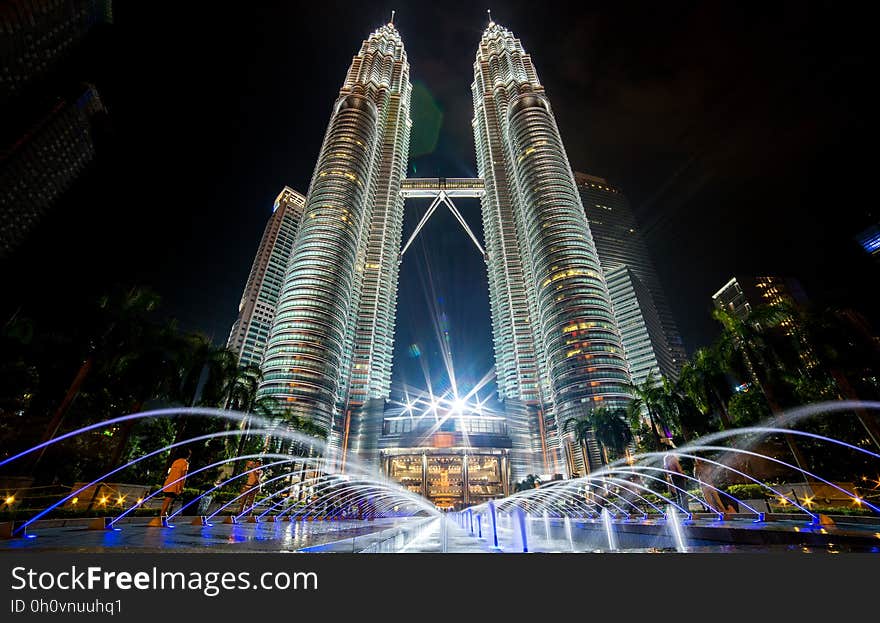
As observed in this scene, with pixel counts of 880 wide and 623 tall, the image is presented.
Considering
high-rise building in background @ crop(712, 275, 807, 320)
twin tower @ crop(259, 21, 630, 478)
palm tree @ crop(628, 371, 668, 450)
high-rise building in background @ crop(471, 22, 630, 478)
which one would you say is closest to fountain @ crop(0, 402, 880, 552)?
palm tree @ crop(628, 371, 668, 450)

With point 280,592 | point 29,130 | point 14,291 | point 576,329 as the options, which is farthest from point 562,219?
point 29,130

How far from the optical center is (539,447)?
137 metres

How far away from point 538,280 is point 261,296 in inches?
5257

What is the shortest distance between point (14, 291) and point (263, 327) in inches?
6378

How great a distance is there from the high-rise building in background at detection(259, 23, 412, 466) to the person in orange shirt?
82.5 metres

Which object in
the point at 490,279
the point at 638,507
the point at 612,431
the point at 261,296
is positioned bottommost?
the point at 638,507

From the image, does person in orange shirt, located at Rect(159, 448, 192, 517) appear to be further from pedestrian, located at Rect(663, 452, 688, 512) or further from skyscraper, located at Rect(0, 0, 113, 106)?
skyscraper, located at Rect(0, 0, 113, 106)

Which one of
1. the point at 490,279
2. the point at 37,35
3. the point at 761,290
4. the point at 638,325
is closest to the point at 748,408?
the point at 37,35

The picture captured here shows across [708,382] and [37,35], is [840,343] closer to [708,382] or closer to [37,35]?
[708,382]

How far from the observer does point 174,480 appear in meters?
23.3

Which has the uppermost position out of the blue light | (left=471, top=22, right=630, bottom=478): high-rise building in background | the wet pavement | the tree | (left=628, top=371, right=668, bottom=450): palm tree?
(left=471, top=22, right=630, bottom=478): high-rise building in background

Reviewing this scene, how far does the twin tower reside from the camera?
370ft

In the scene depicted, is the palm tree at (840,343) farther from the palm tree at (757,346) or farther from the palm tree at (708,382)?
the palm tree at (708,382)

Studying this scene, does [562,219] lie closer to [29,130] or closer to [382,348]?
[382,348]
